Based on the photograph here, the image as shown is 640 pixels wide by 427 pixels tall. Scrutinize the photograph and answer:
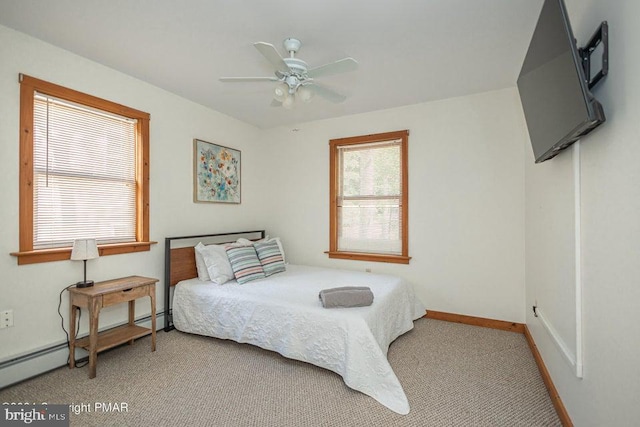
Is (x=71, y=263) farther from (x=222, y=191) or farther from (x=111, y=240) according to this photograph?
(x=222, y=191)

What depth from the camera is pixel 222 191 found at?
384 cm

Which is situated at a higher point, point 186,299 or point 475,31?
point 475,31

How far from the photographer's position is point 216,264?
3119 millimetres

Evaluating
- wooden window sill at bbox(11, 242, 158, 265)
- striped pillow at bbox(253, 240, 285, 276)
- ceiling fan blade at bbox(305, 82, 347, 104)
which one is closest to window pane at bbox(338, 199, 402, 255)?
striped pillow at bbox(253, 240, 285, 276)

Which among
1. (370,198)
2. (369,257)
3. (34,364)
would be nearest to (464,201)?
(370,198)

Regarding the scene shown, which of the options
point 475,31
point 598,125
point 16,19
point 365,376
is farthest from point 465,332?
point 16,19

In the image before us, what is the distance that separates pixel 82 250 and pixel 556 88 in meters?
3.23

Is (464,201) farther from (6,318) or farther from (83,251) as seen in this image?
(6,318)

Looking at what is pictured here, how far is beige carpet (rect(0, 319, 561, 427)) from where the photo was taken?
5.85ft

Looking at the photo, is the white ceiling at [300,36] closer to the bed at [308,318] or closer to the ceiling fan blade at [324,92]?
the ceiling fan blade at [324,92]

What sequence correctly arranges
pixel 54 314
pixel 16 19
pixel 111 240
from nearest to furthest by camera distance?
pixel 16 19 → pixel 54 314 → pixel 111 240

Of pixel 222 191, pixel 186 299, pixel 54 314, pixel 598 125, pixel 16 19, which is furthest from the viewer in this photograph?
pixel 222 191

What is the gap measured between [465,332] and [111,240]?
364 cm

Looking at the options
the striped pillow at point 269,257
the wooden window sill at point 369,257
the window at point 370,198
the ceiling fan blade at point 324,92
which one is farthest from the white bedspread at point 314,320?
the ceiling fan blade at point 324,92
